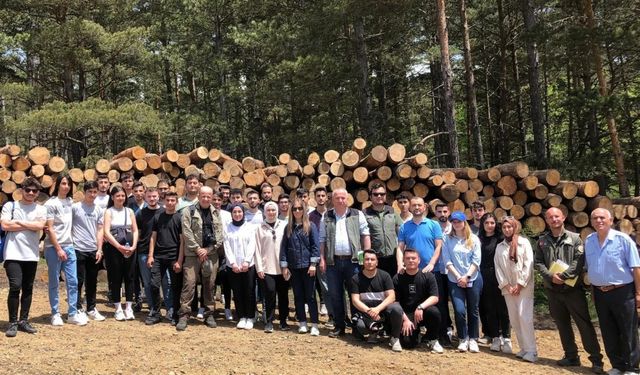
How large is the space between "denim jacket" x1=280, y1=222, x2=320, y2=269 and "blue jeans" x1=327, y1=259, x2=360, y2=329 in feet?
0.86

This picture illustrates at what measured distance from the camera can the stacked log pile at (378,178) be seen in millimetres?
9492

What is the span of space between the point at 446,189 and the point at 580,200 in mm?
2688

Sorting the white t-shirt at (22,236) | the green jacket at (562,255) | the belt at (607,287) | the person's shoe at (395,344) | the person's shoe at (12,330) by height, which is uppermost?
the white t-shirt at (22,236)

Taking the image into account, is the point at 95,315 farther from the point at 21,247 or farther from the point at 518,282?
the point at 518,282

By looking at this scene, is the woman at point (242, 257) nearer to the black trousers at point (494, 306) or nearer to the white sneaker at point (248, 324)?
the white sneaker at point (248, 324)

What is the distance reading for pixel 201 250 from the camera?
587 cm

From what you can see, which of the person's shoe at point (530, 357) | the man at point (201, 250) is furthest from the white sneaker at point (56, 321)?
the person's shoe at point (530, 357)

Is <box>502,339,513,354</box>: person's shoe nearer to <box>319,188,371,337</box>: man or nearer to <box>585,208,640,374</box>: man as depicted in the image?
<box>585,208,640,374</box>: man

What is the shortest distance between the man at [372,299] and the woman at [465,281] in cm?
76

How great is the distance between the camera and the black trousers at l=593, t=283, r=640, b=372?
4738 millimetres

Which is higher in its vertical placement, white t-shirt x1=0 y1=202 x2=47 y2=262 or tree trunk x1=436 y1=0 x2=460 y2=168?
tree trunk x1=436 y1=0 x2=460 y2=168

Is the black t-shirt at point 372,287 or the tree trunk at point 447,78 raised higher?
the tree trunk at point 447,78

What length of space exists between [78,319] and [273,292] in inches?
90.1

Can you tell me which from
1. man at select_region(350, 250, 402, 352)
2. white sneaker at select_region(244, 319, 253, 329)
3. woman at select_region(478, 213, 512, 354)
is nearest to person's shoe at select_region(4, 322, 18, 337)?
white sneaker at select_region(244, 319, 253, 329)
